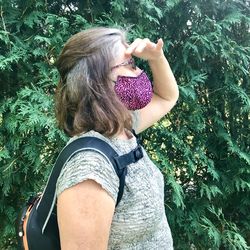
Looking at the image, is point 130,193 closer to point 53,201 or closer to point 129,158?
point 129,158

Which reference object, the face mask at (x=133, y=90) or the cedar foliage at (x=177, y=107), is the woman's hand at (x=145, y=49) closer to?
the face mask at (x=133, y=90)

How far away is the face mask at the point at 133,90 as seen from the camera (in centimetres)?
165

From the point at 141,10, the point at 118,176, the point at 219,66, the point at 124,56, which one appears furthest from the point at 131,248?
the point at 219,66

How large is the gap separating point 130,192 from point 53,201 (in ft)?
0.88

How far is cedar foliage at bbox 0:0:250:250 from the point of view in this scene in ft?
9.77

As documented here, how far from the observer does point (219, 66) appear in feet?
11.3

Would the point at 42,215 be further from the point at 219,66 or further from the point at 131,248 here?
the point at 219,66

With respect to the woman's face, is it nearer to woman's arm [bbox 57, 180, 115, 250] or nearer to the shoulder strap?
the shoulder strap

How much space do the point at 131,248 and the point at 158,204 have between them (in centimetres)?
19

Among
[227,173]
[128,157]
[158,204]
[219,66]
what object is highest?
[128,157]

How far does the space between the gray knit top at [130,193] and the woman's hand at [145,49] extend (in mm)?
343

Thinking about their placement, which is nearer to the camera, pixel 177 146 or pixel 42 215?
pixel 42 215

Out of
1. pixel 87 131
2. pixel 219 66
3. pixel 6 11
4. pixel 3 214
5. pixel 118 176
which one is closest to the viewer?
pixel 118 176

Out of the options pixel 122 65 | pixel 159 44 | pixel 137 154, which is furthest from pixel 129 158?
pixel 159 44
